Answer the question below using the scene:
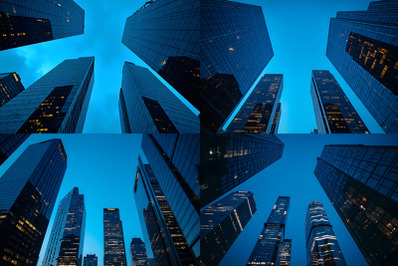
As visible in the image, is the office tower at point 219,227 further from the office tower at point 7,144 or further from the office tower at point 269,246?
the office tower at point 7,144

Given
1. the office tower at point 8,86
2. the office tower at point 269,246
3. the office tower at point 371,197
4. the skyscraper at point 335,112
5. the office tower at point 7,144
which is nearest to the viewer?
the office tower at point 7,144

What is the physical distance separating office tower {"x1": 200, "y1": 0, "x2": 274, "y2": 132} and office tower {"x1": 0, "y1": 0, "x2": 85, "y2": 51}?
106 ft

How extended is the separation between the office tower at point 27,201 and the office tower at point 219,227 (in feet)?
234

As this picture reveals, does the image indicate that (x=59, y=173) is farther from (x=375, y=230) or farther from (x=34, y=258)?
(x=375, y=230)

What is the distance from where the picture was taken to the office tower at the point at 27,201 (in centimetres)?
8412

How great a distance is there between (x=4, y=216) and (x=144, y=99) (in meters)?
66.9

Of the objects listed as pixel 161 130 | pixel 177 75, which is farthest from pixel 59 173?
pixel 177 75

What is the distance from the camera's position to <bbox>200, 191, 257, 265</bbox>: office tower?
318 feet

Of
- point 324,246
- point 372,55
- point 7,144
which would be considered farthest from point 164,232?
point 372,55

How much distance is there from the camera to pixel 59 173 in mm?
151875

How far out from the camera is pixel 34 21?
50.2m

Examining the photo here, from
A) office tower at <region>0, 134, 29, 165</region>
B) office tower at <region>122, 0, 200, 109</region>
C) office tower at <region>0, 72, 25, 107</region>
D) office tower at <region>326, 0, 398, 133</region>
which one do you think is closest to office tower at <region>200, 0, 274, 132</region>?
office tower at <region>122, 0, 200, 109</region>

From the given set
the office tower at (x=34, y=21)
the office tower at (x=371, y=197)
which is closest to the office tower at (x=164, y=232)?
the office tower at (x=371, y=197)

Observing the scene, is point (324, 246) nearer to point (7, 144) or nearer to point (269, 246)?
point (269, 246)
